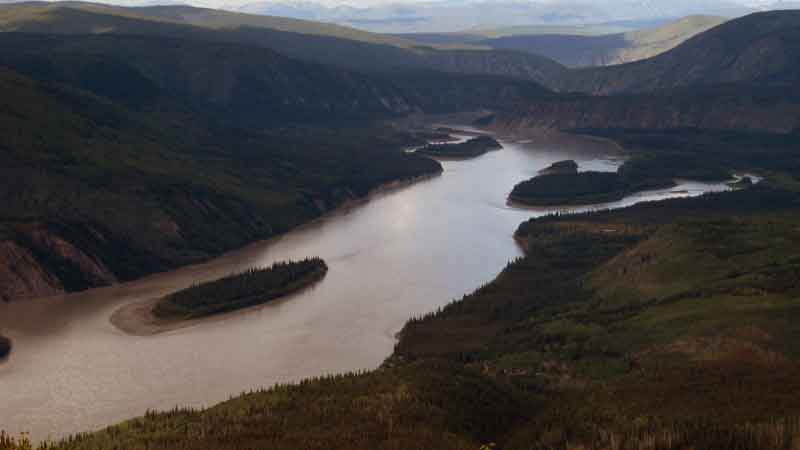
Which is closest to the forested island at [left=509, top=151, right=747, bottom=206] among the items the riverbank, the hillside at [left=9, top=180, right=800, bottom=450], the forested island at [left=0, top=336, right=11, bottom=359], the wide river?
the wide river

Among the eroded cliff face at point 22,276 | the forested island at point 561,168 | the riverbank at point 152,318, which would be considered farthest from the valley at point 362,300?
the forested island at point 561,168

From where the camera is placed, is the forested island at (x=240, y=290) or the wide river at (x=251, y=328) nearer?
the wide river at (x=251, y=328)

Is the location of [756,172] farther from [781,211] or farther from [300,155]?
[300,155]

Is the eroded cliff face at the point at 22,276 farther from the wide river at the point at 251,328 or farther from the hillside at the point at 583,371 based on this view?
the hillside at the point at 583,371

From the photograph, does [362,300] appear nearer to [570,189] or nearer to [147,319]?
[147,319]

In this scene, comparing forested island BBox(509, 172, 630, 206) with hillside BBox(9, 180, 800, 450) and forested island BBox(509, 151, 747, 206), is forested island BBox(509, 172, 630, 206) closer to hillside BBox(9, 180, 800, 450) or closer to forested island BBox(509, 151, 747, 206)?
forested island BBox(509, 151, 747, 206)

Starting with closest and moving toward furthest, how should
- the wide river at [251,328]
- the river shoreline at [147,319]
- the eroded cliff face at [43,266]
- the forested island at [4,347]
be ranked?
the wide river at [251,328], the forested island at [4,347], the river shoreline at [147,319], the eroded cliff face at [43,266]
